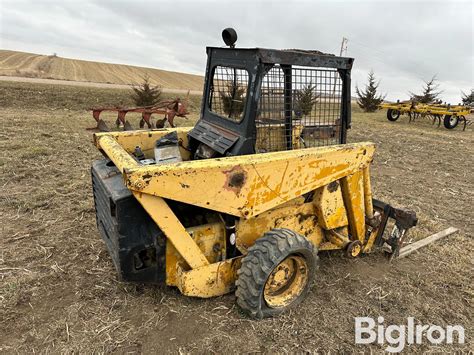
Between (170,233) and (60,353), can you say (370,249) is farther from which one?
(60,353)

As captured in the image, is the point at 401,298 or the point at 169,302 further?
the point at 401,298

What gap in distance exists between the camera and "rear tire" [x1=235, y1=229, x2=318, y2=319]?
2.73 m

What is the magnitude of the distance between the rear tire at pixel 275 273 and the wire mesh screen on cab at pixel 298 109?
0.82 metres

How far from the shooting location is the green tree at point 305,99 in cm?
311

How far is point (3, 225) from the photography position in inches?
170

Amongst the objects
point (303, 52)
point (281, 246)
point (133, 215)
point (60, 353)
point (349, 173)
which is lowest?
point (60, 353)

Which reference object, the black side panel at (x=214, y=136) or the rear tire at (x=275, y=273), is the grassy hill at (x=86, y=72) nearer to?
the black side panel at (x=214, y=136)

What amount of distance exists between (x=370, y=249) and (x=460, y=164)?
6185mm

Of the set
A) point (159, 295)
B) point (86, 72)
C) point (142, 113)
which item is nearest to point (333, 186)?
point (159, 295)

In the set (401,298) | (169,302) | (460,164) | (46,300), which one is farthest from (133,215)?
(460,164)

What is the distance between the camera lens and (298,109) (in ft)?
10.3

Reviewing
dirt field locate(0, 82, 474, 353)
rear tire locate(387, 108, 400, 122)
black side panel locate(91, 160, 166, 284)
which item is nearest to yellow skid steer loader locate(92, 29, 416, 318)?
black side panel locate(91, 160, 166, 284)

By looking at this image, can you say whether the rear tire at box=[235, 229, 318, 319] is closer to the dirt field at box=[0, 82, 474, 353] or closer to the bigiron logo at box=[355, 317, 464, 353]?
the dirt field at box=[0, 82, 474, 353]

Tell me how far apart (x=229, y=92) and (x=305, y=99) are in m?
0.71
